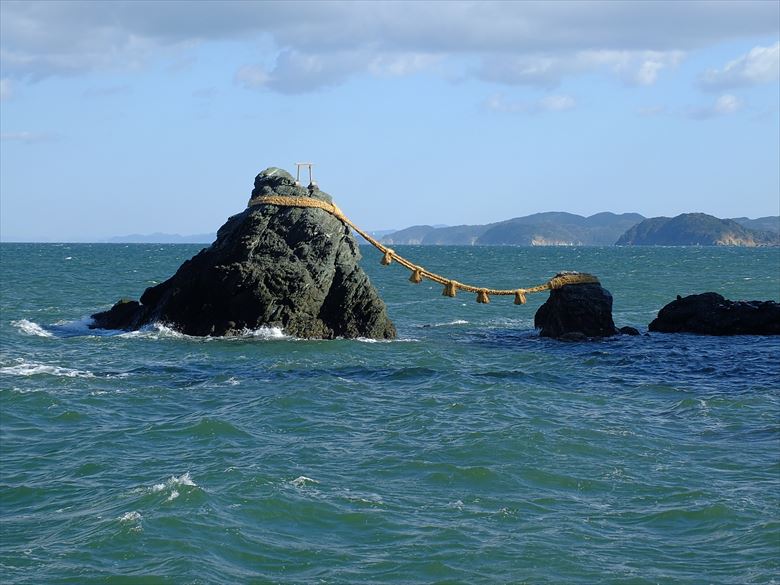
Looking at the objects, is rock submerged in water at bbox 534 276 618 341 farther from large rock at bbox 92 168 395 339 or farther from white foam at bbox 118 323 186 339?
white foam at bbox 118 323 186 339

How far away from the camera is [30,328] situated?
103 ft

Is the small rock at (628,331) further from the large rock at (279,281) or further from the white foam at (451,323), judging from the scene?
the large rock at (279,281)

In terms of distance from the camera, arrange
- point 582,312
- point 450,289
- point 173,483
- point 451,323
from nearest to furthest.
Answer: point 173,483
point 450,289
point 582,312
point 451,323

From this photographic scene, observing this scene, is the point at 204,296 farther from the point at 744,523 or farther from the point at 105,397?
the point at 744,523

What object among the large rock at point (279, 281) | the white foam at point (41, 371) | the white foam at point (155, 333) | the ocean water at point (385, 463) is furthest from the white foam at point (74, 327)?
the white foam at point (41, 371)

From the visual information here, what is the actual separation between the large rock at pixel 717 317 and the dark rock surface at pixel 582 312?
2.56 metres

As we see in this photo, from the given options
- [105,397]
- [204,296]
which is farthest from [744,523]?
[204,296]

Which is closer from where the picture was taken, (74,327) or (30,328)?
(30,328)

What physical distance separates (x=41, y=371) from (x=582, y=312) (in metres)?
15.1

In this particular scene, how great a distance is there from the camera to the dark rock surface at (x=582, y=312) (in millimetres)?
29219

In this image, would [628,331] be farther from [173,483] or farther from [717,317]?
[173,483]

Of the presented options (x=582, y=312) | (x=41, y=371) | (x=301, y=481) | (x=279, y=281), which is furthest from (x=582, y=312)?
(x=301, y=481)

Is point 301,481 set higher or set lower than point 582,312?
lower

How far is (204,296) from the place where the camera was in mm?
28250
